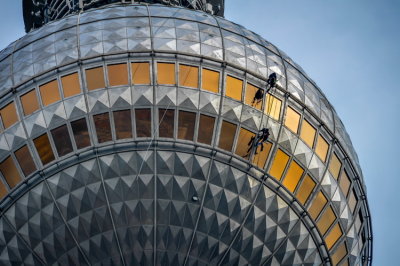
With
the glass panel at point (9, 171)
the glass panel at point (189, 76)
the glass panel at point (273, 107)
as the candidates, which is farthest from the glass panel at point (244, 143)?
the glass panel at point (9, 171)

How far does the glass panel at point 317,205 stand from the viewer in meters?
45.7

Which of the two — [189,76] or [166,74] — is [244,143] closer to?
[189,76]

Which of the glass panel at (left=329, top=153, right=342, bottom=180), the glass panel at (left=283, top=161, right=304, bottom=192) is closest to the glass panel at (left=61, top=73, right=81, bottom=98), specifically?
the glass panel at (left=283, top=161, right=304, bottom=192)

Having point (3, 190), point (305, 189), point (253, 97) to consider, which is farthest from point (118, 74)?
point (305, 189)

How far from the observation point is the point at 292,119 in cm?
4625

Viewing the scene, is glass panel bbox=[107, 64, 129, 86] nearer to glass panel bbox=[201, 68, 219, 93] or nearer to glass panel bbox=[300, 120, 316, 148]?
glass panel bbox=[201, 68, 219, 93]

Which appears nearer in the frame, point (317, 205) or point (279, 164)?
point (279, 164)

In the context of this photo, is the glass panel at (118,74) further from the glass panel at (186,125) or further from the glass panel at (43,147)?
the glass panel at (43,147)

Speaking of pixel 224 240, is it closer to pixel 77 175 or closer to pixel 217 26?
pixel 77 175

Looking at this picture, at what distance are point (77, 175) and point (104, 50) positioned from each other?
17.6 ft

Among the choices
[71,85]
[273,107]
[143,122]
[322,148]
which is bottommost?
[143,122]

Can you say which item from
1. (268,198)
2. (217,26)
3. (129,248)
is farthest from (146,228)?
(217,26)

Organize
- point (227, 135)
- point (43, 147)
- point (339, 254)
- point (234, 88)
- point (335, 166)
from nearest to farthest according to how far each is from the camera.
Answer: point (43, 147) < point (227, 135) < point (234, 88) < point (339, 254) < point (335, 166)

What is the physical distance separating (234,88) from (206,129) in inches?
89.0
